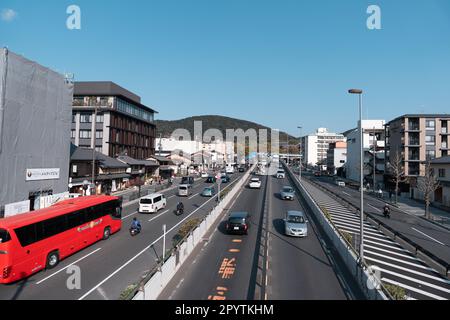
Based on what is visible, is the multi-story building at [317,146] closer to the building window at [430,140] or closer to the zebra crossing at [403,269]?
the building window at [430,140]

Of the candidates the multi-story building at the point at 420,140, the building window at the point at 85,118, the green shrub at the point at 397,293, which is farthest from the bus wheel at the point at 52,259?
the multi-story building at the point at 420,140

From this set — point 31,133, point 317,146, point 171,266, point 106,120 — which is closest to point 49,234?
point 171,266

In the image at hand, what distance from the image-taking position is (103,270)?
50.6 feet

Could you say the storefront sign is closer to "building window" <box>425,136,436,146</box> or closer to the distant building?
the distant building

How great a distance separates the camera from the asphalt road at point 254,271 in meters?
12.7

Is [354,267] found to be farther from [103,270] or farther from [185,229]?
[103,270]

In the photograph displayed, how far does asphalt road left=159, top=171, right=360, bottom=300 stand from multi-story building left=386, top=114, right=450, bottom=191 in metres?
49.8

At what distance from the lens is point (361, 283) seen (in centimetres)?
1355

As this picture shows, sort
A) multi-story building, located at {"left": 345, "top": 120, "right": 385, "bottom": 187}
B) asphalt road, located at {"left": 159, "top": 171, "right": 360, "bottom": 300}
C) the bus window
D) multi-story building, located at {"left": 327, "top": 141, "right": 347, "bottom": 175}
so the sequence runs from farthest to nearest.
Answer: multi-story building, located at {"left": 327, "top": 141, "right": 347, "bottom": 175} → multi-story building, located at {"left": 345, "top": 120, "right": 385, "bottom": 187} → the bus window → asphalt road, located at {"left": 159, "top": 171, "right": 360, "bottom": 300}

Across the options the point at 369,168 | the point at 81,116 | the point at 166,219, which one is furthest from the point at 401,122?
the point at 81,116

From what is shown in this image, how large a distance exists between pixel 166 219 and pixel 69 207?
11340 millimetres

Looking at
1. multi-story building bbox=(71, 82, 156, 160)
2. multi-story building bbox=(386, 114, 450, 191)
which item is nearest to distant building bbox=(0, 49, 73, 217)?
multi-story building bbox=(71, 82, 156, 160)

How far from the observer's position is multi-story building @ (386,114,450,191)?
6075 cm

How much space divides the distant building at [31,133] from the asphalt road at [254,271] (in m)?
17.2
